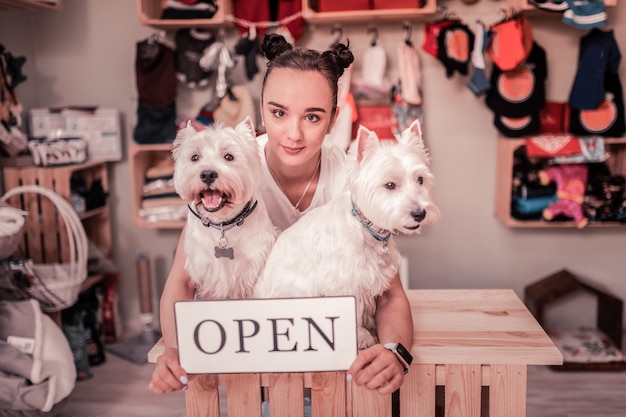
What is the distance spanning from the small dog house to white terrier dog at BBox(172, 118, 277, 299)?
7.67 ft

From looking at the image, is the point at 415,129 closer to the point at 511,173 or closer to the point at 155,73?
the point at 511,173

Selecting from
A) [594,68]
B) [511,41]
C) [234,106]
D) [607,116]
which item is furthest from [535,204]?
[234,106]

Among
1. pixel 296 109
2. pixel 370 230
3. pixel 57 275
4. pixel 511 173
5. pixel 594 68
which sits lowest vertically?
pixel 57 275

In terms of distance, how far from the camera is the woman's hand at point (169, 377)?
92 centimetres

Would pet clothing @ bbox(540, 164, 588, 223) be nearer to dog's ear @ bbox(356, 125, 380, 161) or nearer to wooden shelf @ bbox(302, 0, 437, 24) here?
wooden shelf @ bbox(302, 0, 437, 24)

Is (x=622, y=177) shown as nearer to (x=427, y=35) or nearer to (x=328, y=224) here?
(x=427, y=35)

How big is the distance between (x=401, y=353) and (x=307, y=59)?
589mm

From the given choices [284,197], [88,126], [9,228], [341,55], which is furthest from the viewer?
[88,126]

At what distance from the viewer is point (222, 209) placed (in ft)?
3.29

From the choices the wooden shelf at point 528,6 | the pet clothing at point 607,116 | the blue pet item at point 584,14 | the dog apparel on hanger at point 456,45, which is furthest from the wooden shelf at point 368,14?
the pet clothing at point 607,116

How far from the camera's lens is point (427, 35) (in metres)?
3.04

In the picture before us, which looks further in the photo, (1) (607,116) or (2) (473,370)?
(1) (607,116)

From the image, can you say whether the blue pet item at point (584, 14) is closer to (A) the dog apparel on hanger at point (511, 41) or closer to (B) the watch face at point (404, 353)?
(A) the dog apparel on hanger at point (511, 41)

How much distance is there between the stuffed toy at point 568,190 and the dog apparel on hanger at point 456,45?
0.78 meters
